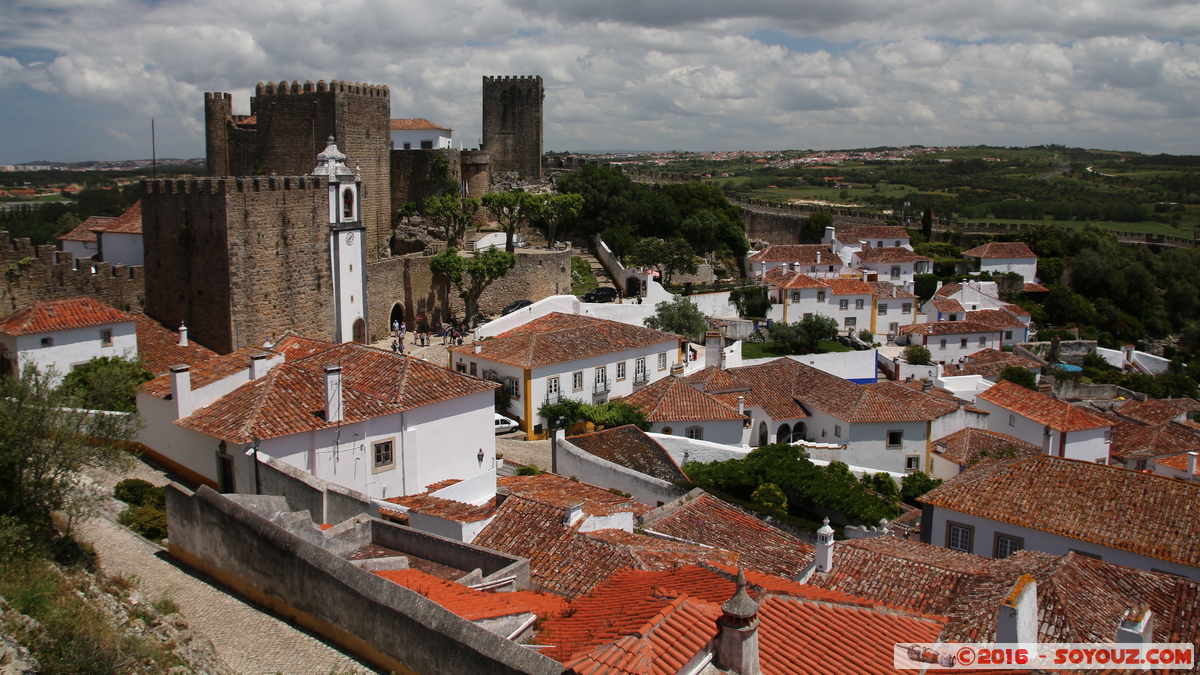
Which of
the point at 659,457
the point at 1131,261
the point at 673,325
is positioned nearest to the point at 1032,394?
the point at 673,325

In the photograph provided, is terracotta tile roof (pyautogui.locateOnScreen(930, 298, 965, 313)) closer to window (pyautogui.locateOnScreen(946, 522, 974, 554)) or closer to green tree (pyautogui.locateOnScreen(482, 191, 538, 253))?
green tree (pyautogui.locateOnScreen(482, 191, 538, 253))

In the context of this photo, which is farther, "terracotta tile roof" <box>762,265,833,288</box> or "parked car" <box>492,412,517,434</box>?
"terracotta tile roof" <box>762,265,833,288</box>

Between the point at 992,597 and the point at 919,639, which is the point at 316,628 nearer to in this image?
the point at 919,639

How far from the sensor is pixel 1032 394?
88.4 feet

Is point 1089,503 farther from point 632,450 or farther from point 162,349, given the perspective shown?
point 162,349

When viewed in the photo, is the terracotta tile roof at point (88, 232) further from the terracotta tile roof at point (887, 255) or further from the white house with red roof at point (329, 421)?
the terracotta tile roof at point (887, 255)

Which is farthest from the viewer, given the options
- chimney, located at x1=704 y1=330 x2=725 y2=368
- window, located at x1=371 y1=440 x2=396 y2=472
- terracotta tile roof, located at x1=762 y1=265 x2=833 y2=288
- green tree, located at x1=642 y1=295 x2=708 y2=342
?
terracotta tile roof, located at x1=762 y1=265 x2=833 y2=288

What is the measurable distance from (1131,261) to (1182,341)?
25.9ft

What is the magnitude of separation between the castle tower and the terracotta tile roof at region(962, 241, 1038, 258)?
81.0 ft

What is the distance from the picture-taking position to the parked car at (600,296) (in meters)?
34.2

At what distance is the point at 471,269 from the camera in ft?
95.5

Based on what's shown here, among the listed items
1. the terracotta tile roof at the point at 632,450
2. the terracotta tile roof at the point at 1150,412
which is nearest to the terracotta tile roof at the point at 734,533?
the terracotta tile roof at the point at 632,450

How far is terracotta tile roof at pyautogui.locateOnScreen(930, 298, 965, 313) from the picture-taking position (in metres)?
42.3

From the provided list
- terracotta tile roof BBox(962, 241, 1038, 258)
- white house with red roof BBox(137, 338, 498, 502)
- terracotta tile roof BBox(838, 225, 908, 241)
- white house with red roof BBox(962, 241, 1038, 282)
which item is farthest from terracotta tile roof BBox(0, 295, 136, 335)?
terracotta tile roof BBox(962, 241, 1038, 258)
